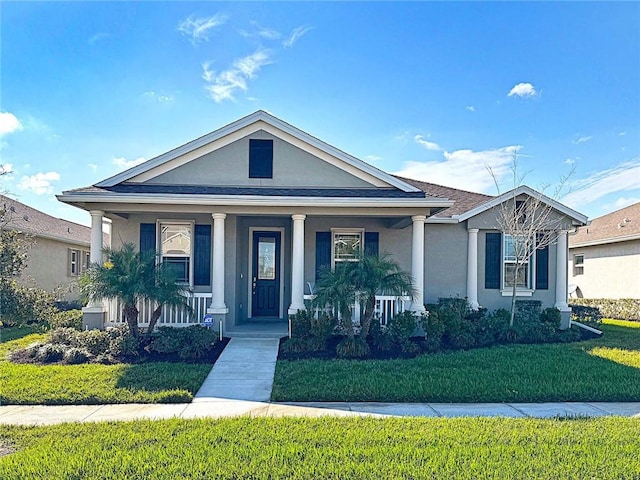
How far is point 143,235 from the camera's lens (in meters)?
11.8

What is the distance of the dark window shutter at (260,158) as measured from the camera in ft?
37.7

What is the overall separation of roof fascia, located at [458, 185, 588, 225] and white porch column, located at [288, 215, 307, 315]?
485 centimetres

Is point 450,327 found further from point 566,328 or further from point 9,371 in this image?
point 9,371

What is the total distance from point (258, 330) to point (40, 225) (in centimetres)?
1206

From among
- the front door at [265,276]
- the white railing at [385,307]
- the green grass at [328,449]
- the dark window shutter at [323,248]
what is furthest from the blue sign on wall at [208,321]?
the green grass at [328,449]

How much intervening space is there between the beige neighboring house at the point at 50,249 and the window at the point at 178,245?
5836mm

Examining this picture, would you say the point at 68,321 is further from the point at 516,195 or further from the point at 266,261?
the point at 516,195

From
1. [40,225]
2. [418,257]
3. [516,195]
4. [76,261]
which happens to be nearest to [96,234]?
[418,257]

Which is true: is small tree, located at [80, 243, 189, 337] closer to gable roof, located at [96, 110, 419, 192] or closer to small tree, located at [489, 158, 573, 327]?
gable roof, located at [96, 110, 419, 192]

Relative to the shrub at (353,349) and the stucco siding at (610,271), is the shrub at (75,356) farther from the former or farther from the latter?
the stucco siding at (610,271)

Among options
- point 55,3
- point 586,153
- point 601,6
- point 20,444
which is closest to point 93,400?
point 20,444

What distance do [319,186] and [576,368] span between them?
677cm

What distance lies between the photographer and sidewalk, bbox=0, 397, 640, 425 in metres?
5.93

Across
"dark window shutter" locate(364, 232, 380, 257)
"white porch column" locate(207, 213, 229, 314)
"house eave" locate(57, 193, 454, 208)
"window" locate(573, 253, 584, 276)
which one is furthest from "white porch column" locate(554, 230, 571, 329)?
"window" locate(573, 253, 584, 276)
